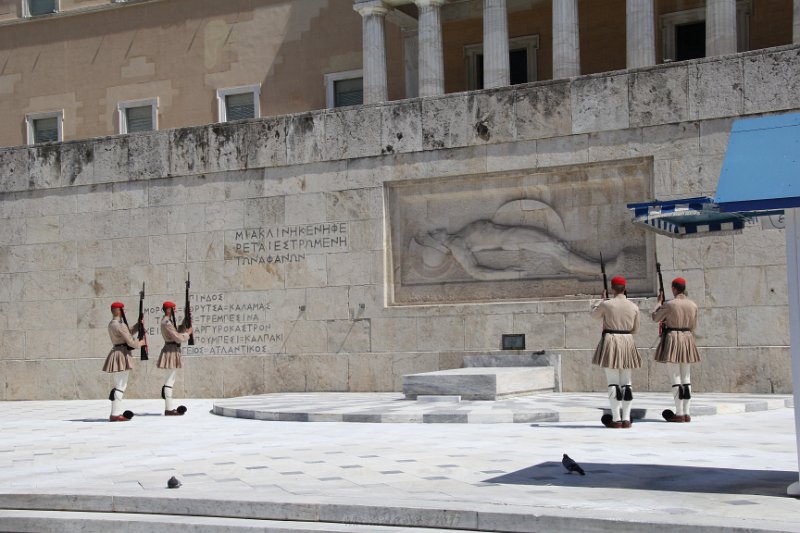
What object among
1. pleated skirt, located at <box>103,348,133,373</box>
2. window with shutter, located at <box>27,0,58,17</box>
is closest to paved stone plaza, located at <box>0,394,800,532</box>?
pleated skirt, located at <box>103,348,133,373</box>

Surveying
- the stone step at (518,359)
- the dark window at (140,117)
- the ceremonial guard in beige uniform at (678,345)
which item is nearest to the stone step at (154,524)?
the ceremonial guard in beige uniform at (678,345)

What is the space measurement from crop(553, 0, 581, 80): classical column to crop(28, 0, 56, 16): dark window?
18.5 m

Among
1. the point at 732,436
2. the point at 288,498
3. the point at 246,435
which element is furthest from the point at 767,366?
the point at 288,498

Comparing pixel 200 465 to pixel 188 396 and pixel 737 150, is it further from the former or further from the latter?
pixel 188 396

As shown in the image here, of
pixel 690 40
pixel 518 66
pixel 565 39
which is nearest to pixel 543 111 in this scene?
pixel 565 39

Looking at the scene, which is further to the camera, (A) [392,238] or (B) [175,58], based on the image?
(B) [175,58]

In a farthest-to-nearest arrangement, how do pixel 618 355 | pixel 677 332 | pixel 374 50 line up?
pixel 374 50, pixel 677 332, pixel 618 355

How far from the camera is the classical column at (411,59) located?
111 ft

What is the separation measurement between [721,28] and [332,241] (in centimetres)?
1322

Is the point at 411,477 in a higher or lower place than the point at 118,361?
lower

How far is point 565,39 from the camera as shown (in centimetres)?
2848

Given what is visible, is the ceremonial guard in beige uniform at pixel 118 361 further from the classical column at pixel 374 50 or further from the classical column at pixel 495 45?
the classical column at pixel 374 50

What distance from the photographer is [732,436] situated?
38.7 feet

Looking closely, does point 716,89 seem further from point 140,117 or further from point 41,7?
point 41,7
